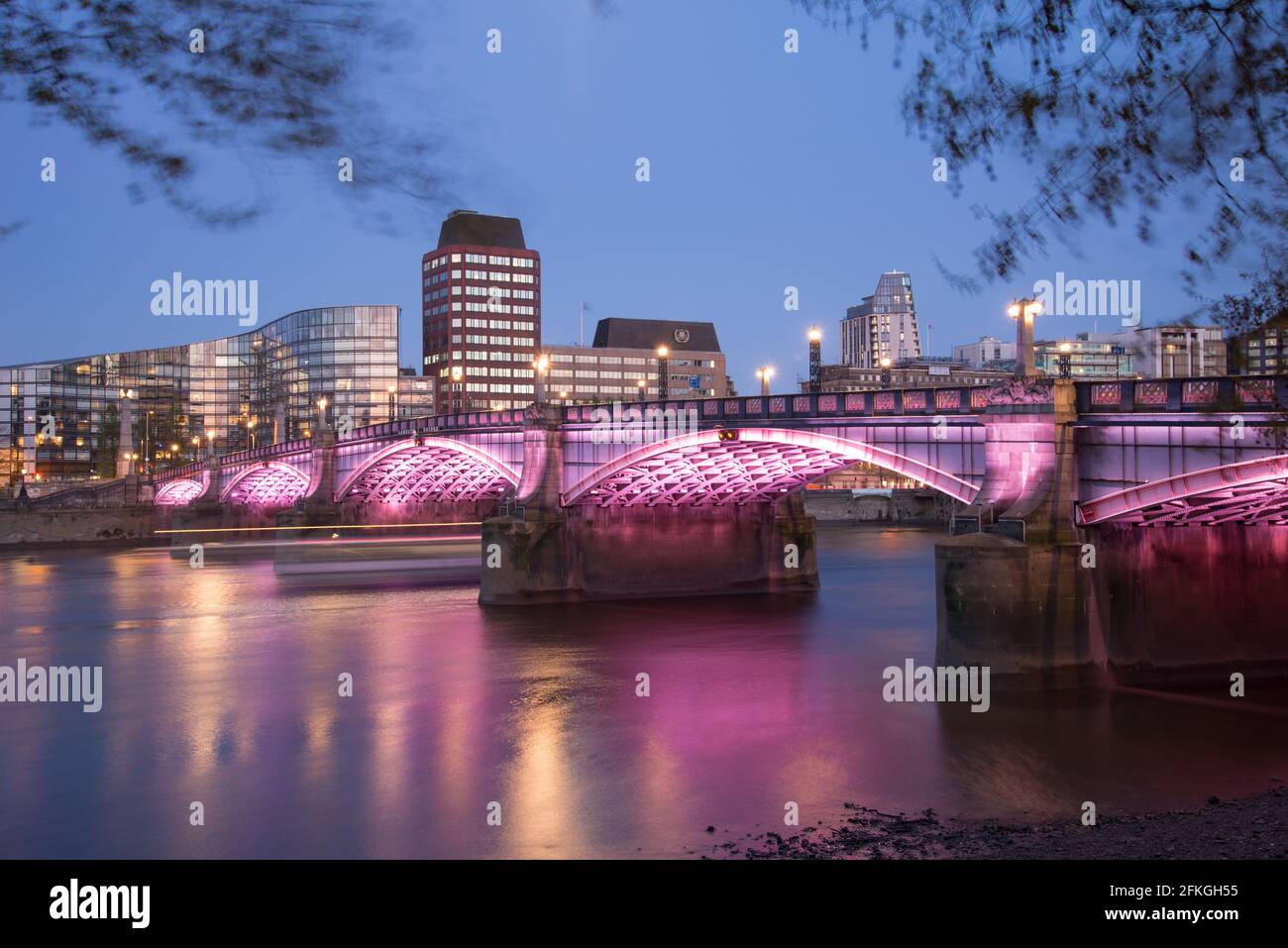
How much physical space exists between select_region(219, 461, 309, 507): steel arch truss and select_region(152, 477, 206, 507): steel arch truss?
16.5 ft

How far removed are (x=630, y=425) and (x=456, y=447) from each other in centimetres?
1595

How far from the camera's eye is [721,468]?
141 feet

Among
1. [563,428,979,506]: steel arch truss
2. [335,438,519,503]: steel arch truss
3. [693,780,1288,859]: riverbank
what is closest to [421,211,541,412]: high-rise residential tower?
[335,438,519,503]: steel arch truss

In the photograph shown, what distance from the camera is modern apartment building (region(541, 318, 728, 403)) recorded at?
158 meters

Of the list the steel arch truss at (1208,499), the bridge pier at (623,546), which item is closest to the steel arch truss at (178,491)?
the bridge pier at (623,546)

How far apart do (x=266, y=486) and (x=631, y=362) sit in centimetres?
7276

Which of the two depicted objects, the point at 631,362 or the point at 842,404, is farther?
the point at 631,362

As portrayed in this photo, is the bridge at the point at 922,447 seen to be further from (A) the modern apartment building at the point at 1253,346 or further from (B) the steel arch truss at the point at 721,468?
(A) the modern apartment building at the point at 1253,346

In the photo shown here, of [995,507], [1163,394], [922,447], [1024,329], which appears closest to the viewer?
[1163,394]

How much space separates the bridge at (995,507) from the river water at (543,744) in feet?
7.59

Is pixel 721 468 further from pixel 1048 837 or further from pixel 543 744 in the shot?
pixel 1048 837

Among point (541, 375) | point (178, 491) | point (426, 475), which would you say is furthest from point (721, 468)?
point (178, 491)
